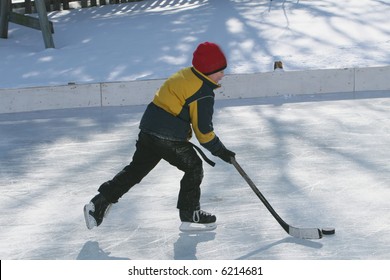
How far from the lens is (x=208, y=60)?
5230 millimetres

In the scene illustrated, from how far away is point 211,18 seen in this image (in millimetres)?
12320

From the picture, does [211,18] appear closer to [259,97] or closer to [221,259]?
[259,97]

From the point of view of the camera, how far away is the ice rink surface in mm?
5328

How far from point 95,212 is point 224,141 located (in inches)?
98.0

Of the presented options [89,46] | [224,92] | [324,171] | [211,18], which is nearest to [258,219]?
[324,171]

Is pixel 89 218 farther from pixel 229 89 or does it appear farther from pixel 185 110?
pixel 229 89

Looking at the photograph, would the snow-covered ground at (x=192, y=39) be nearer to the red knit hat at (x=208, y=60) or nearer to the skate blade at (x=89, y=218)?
the skate blade at (x=89, y=218)

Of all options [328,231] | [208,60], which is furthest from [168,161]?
[328,231]

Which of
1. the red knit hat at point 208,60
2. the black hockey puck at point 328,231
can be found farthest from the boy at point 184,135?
the black hockey puck at point 328,231

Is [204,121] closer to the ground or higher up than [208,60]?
closer to the ground

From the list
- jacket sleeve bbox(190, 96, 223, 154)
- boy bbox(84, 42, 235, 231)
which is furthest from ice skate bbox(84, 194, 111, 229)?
jacket sleeve bbox(190, 96, 223, 154)

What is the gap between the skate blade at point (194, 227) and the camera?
5574 mm

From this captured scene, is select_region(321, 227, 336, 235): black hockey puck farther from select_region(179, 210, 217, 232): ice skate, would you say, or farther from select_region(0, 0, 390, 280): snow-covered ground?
select_region(179, 210, 217, 232): ice skate
